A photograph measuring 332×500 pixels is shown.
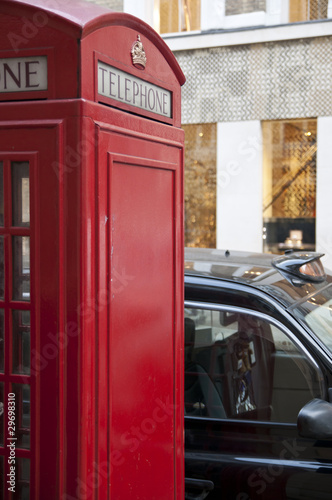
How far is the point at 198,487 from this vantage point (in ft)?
9.89

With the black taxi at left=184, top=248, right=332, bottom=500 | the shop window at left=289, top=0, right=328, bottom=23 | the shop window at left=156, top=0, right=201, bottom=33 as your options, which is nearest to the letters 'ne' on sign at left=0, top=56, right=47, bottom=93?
the black taxi at left=184, top=248, right=332, bottom=500

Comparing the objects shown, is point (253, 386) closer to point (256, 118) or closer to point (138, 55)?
point (138, 55)

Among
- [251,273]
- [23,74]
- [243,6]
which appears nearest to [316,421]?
[251,273]

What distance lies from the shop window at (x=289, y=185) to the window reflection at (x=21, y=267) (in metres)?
9.79

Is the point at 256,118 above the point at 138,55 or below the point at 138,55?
above

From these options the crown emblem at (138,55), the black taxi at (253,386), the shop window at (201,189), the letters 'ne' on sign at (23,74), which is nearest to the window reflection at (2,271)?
the letters 'ne' on sign at (23,74)

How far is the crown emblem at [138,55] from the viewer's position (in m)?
2.25

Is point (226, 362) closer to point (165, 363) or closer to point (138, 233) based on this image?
point (165, 363)

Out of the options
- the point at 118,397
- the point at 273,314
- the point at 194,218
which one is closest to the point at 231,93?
the point at 194,218

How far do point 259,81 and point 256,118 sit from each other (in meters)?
0.62

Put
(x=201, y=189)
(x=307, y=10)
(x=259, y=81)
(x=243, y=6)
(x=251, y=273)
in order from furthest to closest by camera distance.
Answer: (x=201, y=189), (x=243, y=6), (x=259, y=81), (x=307, y=10), (x=251, y=273)

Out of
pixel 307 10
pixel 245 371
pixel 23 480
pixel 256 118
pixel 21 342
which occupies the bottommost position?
pixel 23 480

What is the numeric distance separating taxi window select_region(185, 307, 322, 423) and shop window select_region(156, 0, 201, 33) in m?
9.95

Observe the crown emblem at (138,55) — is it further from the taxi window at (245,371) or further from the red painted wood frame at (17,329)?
the taxi window at (245,371)
